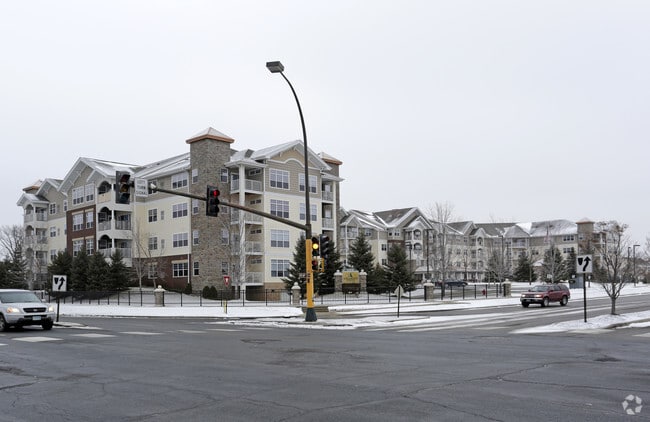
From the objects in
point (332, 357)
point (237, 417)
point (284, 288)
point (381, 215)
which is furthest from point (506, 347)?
point (381, 215)

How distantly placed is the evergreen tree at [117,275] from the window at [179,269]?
463 cm

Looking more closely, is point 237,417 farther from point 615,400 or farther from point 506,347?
point 506,347

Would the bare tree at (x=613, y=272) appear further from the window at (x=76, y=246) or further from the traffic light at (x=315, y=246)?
the window at (x=76, y=246)

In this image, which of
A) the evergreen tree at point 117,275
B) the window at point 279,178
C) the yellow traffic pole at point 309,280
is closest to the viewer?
the yellow traffic pole at point 309,280

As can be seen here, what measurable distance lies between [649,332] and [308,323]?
1358cm

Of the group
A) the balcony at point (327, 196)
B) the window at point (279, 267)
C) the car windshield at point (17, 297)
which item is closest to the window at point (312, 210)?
the balcony at point (327, 196)

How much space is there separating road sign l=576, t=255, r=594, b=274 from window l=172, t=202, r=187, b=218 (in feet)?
146

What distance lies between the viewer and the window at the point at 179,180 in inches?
2393

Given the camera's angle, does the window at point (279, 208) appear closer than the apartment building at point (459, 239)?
Yes

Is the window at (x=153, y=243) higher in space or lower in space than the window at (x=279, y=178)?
lower

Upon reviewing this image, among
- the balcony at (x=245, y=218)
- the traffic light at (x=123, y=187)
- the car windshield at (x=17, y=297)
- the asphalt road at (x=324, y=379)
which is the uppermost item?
the balcony at (x=245, y=218)

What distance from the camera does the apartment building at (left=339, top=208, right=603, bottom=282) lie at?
91.9 metres

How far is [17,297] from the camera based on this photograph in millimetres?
23125

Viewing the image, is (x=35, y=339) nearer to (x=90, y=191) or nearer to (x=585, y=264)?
(x=585, y=264)
